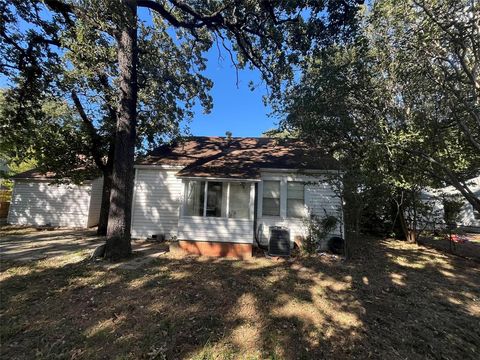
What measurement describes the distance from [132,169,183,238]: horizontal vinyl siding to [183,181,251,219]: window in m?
2.16

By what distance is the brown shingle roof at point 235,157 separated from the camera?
368 inches

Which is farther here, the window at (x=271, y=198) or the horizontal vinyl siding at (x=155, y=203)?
the horizontal vinyl siding at (x=155, y=203)

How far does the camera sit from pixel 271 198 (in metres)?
10.3

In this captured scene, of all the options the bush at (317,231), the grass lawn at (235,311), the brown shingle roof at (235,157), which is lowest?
the grass lawn at (235,311)

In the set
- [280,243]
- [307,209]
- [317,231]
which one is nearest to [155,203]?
[280,243]

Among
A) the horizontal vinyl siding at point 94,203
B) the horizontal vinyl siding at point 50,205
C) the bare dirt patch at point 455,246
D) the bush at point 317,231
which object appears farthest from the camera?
the horizontal vinyl siding at point 94,203

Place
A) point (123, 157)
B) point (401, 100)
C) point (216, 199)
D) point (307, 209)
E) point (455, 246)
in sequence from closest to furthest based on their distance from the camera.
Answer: point (123, 157) < point (216, 199) < point (401, 100) < point (307, 209) < point (455, 246)

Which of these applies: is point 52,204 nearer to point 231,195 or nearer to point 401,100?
point 231,195

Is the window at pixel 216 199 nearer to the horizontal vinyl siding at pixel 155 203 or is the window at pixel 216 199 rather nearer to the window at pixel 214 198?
the window at pixel 214 198

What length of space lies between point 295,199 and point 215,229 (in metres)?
3.69

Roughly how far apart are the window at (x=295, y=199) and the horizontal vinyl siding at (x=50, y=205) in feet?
38.3

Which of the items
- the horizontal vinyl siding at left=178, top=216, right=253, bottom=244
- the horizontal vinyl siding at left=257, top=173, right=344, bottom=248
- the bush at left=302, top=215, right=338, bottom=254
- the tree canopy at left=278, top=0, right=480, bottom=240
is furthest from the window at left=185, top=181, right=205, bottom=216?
the tree canopy at left=278, top=0, right=480, bottom=240

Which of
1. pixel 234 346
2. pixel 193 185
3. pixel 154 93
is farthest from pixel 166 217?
pixel 234 346

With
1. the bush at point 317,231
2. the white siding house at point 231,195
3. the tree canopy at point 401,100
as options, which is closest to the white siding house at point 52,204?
the white siding house at point 231,195
